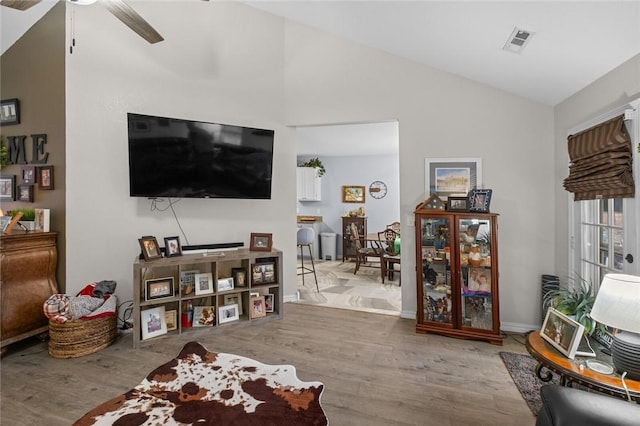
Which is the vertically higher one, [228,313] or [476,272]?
[476,272]

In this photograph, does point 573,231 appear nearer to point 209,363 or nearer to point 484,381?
point 484,381

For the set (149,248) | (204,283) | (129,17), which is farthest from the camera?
(204,283)

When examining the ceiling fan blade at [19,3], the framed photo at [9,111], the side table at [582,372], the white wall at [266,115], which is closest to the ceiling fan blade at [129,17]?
the ceiling fan blade at [19,3]

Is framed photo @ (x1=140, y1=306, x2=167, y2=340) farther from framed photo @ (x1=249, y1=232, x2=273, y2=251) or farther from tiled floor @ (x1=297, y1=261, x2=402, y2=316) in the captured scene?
tiled floor @ (x1=297, y1=261, x2=402, y2=316)

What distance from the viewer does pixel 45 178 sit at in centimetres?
Result: 303

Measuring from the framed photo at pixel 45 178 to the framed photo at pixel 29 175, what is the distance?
5cm

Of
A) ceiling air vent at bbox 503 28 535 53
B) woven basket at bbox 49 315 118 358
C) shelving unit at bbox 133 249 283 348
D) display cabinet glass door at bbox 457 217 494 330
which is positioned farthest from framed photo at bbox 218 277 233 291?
ceiling air vent at bbox 503 28 535 53

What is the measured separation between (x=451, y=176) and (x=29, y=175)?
14.3ft

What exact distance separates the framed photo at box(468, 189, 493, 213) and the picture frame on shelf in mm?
4101

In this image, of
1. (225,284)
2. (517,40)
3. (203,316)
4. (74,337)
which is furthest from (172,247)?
(517,40)

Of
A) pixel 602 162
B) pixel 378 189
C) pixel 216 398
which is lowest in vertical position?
pixel 216 398

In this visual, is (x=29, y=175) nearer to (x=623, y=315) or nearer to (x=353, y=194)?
(x=623, y=315)

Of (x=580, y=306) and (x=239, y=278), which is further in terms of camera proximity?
(x=239, y=278)

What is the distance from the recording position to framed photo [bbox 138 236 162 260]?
286cm
